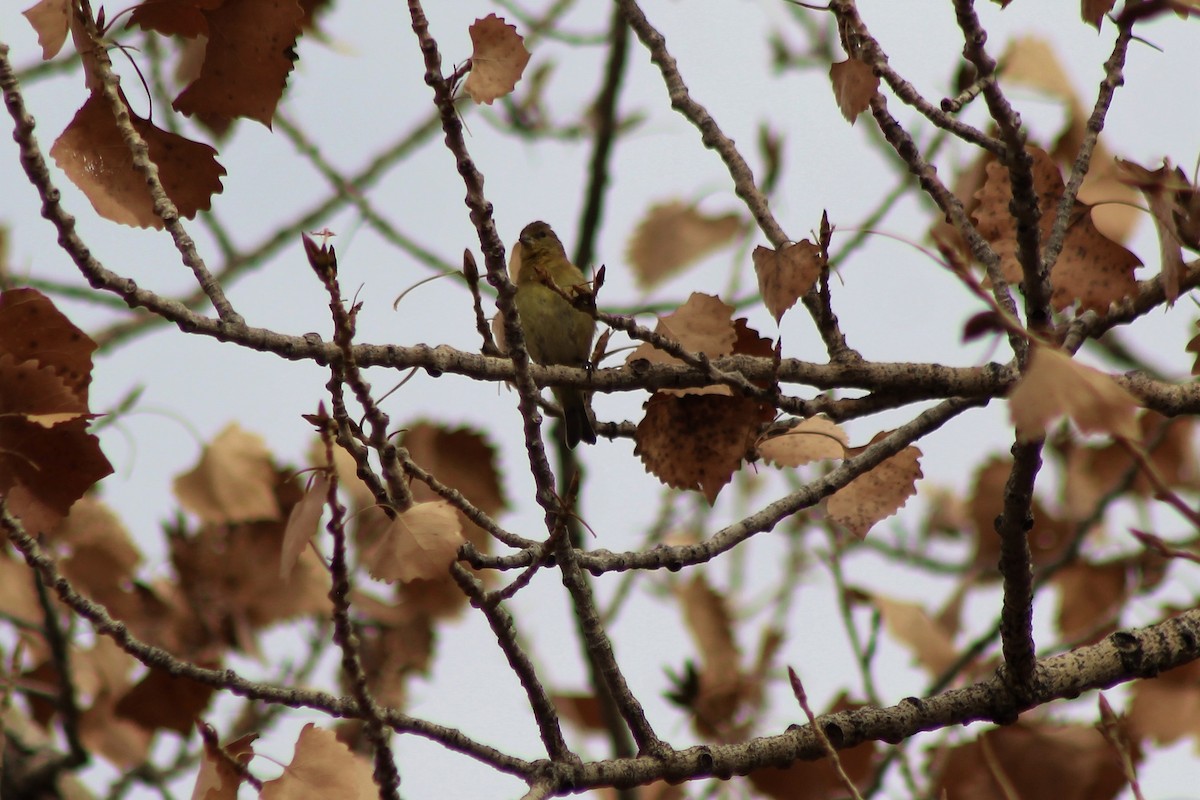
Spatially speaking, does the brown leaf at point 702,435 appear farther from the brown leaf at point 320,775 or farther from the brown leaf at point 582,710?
the brown leaf at point 582,710

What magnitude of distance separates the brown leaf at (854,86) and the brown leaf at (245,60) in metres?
0.99

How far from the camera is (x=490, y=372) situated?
2.32 metres

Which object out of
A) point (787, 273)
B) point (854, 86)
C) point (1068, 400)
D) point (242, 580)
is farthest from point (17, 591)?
point (1068, 400)

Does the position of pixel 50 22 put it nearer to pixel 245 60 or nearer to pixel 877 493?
pixel 245 60

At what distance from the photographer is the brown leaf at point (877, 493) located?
2.46 meters

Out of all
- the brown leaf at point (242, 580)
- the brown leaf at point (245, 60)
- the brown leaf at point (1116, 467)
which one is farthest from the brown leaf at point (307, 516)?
the brown leaf at point (1116, 467)

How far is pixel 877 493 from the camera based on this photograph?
2514 mm

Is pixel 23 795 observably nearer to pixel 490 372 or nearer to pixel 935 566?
pixel 490 372

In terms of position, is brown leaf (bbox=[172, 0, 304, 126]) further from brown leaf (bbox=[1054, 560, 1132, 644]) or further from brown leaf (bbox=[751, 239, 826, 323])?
brown leaf (bbox=[1054, 560, 1132, 644])

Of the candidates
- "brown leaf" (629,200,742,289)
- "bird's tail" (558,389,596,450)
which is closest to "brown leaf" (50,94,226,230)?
"bird's tail" (558,389,596,450)

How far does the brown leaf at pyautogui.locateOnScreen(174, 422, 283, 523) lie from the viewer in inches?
154

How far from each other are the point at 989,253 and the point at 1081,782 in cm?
139

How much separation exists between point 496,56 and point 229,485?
7.39ft

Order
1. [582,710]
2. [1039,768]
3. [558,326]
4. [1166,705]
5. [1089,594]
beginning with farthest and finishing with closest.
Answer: [558,326], [582,710], [1089,594], [1166,705], [1039,768]
